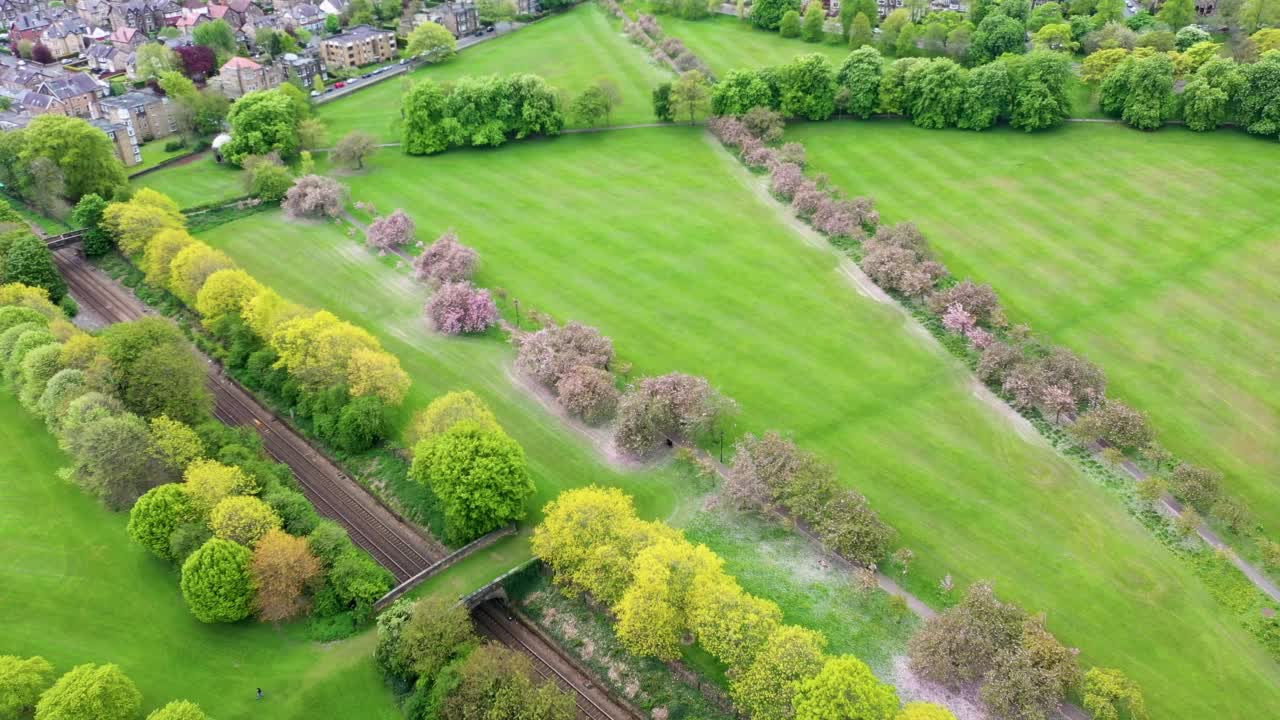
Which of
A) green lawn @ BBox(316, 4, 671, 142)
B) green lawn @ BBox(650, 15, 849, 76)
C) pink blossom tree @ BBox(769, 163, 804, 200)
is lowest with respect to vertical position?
pink blossom tree @ BBox(769, 163, 804, 200)

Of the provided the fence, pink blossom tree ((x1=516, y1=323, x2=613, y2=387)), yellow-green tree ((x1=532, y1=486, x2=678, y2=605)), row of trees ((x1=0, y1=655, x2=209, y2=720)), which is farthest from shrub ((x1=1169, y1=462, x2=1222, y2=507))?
row of trees ((x1=0, y1=655, x2=209, y2=720))

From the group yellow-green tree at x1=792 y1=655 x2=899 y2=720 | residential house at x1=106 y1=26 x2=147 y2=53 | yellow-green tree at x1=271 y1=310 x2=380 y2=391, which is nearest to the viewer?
yellow-green tree at x1=792 y1=655 x2=899 y2=720

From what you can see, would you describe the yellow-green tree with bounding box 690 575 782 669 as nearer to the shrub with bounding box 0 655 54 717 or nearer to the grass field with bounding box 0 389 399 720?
the grass field with bounding box 0 389 399 720

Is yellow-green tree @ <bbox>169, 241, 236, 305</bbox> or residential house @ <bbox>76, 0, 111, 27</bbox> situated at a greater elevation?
residential house @ <bbox>76, 0, 111, 27</bbox>

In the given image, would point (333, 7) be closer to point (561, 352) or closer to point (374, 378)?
point (374, 378)

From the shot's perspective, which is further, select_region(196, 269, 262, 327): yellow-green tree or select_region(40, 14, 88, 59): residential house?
select_region(40, 14, 88, 59): residential house

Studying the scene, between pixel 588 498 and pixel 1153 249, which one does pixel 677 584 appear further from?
pixel 1153 249
